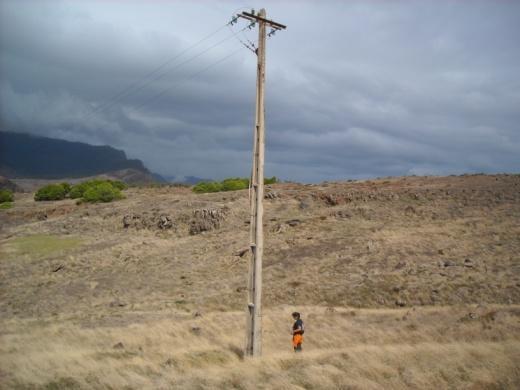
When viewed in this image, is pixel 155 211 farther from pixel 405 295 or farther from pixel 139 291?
pixel 405 295

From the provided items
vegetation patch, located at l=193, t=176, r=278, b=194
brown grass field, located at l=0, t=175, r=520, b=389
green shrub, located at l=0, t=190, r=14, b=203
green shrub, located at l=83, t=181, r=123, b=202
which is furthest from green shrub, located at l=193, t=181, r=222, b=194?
green shrub, located at l=0, t=190, r=14, b=203

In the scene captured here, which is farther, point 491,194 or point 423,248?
point 491,194

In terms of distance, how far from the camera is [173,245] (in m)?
39.6

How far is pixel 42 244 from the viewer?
4322cm

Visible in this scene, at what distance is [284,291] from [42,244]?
2780 cm

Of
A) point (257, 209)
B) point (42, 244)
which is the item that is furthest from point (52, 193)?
point (257, 209)

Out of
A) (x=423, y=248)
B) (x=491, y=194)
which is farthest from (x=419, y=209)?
(x=423, y=248)

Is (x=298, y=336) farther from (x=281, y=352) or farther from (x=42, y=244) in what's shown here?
(x=42, y=244)

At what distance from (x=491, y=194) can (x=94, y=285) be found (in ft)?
103

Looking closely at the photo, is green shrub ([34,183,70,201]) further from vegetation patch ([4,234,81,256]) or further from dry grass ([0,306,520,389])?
dry grass ([0,306,520,389])

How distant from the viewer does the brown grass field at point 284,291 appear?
512 inches

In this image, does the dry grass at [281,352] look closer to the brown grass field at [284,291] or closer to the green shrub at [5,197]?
the brown grass field at [284,291]

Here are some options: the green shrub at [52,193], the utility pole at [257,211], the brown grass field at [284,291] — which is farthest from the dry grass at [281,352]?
the green shrub at [52,193]

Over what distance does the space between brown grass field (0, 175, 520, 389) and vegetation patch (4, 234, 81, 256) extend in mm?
275
